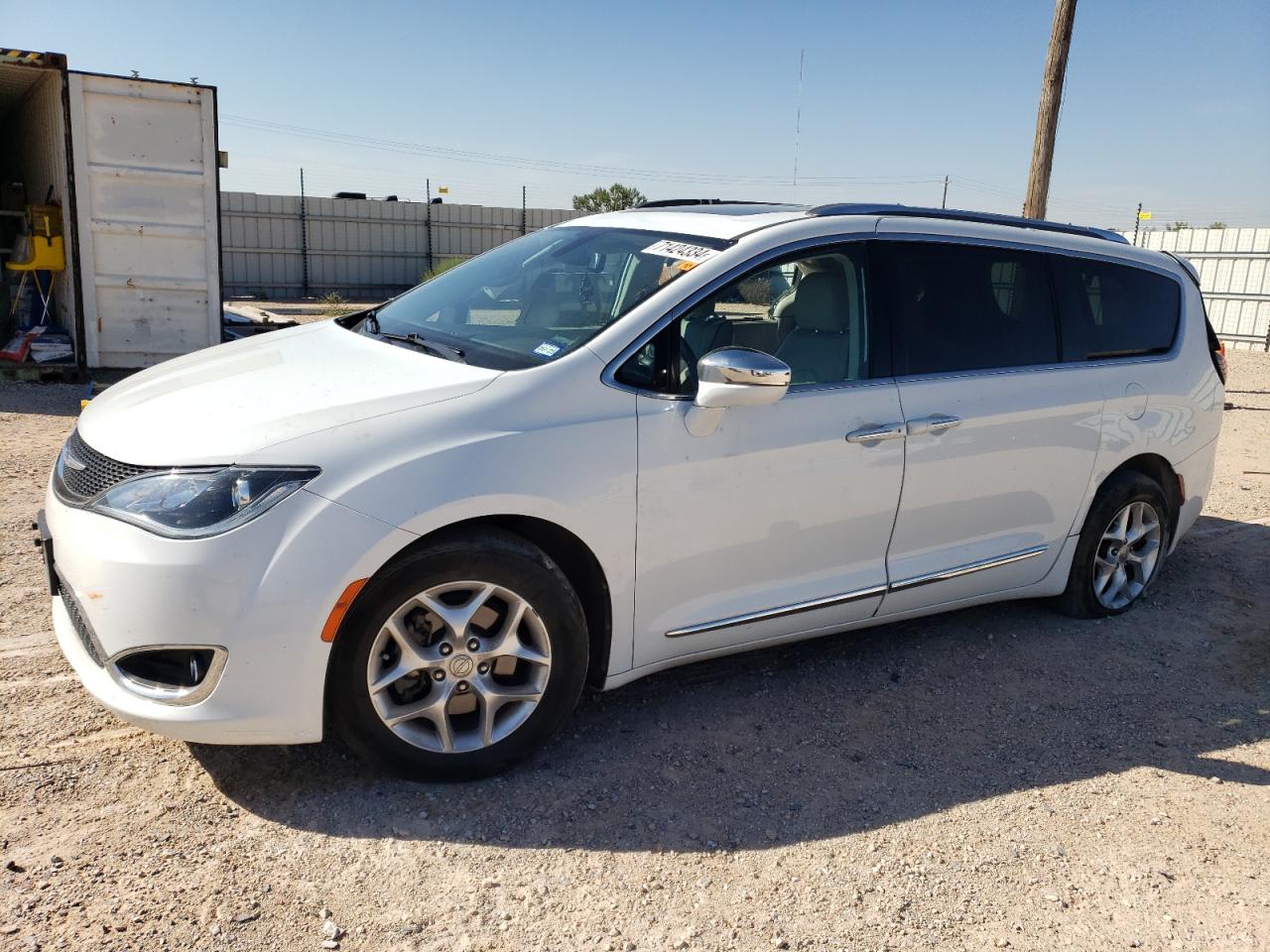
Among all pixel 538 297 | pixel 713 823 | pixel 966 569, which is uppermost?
pixel 538 297

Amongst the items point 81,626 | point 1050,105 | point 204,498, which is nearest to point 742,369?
point 204,498

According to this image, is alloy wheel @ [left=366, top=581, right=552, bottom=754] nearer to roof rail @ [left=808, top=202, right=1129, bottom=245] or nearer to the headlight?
the headlight

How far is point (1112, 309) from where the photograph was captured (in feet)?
15.4

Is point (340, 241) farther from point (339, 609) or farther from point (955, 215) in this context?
point (339, 609)

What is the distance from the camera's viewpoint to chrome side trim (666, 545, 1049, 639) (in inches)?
139

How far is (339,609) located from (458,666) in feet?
1.43

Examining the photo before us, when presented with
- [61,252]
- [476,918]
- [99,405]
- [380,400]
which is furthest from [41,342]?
[476,918]

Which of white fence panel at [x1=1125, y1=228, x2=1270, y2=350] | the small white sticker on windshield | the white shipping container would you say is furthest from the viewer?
white fence panel at [x1=1125, y1=228, x2=1270, y2=350]

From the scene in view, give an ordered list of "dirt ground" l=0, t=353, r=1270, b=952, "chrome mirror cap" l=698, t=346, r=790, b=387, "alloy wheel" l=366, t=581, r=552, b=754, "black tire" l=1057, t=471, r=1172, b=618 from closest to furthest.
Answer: "dirt ground" l=0, t=353, r=1270, b=952 < "alloy wheel" l=366, t=581, r=552, b=754 < "chrome mirror cap" l=698, t=346, r=790, b=387 < "black tire" l=1057, t=471, r=1172, b=618

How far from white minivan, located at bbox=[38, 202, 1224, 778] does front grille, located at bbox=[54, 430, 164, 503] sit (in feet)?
0.05

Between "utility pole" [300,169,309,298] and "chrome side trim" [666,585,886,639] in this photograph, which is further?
"utility pole" [300,169,309,298]

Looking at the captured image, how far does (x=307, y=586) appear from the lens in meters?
2.77

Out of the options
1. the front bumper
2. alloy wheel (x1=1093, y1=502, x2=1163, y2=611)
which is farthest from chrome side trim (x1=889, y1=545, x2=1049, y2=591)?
the front bumper

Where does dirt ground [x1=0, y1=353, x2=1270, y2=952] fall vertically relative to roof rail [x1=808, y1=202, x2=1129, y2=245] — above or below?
below
